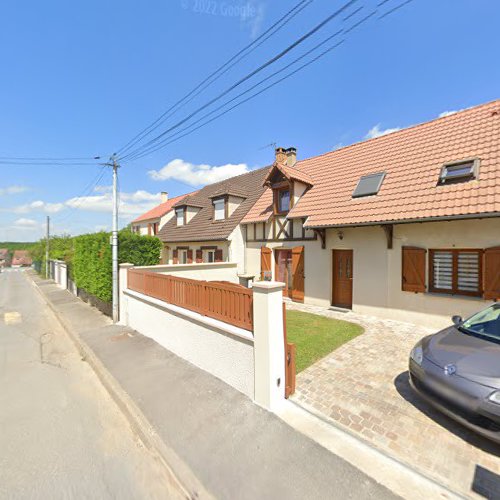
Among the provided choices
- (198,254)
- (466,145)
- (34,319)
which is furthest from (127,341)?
(466,145)

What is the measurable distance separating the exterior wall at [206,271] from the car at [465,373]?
7.90 m

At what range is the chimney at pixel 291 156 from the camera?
43.0 feet

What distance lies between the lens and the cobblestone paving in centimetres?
264

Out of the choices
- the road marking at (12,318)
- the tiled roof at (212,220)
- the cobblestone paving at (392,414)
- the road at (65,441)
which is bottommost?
the road marking at (12,318)

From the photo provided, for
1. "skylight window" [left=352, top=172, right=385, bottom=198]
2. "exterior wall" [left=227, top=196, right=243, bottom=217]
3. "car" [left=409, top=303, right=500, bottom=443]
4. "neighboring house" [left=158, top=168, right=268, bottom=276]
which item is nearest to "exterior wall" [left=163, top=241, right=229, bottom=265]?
"neighboring house" [left=158, top=168, right=268, bottom=276]

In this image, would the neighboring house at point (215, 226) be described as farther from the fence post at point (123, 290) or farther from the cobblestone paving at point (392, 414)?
the cobblestone paving at point (392, 414)

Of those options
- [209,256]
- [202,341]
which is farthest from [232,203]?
[202,341]

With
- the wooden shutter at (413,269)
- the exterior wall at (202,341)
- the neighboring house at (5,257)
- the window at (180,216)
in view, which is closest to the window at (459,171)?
the wooden shutter at (413,269)

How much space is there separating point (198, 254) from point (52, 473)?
12.6 m

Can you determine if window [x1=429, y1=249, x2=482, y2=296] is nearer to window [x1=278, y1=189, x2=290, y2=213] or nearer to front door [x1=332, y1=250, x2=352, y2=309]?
front door [x1=332, y1=250, x2=352, y2=309]

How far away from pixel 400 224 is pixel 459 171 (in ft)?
6.75

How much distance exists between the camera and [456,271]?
670 cm

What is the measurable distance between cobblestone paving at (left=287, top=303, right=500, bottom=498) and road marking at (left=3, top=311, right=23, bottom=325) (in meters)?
11.5

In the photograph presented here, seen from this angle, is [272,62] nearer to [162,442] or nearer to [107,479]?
[162,442]
